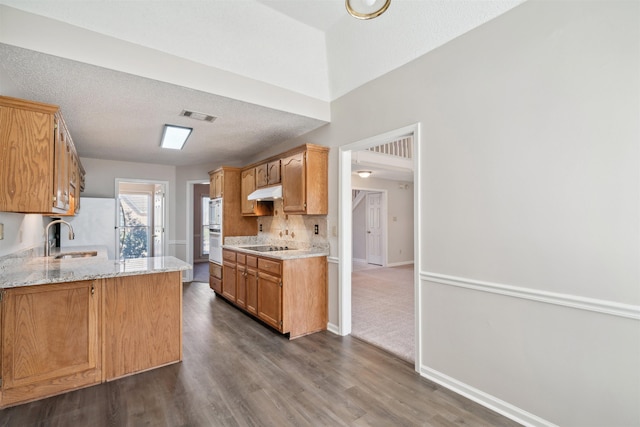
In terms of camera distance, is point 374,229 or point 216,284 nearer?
point 216,284

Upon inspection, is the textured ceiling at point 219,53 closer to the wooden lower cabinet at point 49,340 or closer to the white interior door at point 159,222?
the wooden lower cabinet at point 49,340

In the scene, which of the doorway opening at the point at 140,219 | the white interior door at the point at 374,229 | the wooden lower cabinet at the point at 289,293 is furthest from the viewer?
the white interior door at the point at 374,229

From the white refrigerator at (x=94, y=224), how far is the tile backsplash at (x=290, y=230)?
86.6 inches

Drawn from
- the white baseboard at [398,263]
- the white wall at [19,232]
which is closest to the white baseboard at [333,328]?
the white wall at [19,232]

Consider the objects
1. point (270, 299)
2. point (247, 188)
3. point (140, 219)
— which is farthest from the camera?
point (140, 219)

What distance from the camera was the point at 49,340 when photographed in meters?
2.28

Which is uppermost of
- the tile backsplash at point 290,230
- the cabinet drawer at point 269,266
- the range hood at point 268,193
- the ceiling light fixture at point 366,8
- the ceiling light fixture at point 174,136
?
the ceiling light fixture at point 174,136

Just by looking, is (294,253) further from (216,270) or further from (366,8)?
(366,8)

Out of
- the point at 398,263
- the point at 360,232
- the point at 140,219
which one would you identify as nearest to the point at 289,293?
the point at 140,219

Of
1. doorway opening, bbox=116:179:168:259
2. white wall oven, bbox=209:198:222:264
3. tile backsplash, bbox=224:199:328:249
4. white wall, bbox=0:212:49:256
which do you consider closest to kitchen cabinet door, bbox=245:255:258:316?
tile backsplash, bbox=224:199:328:249

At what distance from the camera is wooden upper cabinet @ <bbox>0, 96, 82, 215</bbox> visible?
212 centimetres

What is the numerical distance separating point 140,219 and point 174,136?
4.44 meters

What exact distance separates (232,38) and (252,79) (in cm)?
41

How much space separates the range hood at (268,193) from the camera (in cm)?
407
